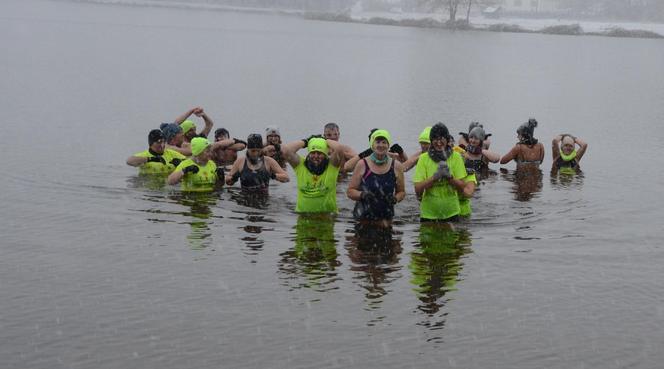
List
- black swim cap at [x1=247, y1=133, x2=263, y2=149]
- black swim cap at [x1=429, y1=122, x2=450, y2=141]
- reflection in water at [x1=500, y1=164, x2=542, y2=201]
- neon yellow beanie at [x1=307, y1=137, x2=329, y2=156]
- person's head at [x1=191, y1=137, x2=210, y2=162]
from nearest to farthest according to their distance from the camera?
black swim cap at [x1=429, y1=122, x2=450, y2=141]
neon yellow beanie at [x1=307, y1=137, x2=329, y2=156]
black swim cap at [x1=247, y1=133, x2=263, y2=149]
person's head at [x1=191, y1=137, x2=210, y2=162]
reflection in water at [x1=500, y1=164, x2=542, y2=201]

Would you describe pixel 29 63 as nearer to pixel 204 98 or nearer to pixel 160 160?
pixel 204 98

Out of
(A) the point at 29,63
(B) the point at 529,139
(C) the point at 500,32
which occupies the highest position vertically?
(C) the point at 500,32

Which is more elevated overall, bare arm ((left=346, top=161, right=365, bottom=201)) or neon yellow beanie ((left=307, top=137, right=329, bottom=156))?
neon yellow beanie ((left=307, top=137, right=329, bottom=156))

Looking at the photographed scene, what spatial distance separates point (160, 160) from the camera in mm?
19594

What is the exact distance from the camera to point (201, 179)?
60.7 feet

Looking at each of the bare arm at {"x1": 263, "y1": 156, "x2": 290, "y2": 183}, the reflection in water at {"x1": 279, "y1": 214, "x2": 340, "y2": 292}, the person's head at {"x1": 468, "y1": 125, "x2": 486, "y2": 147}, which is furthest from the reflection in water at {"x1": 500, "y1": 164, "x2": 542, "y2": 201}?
the reflection in water at {"x1": 279, "y1": 214, "x2": 340, "y2": 292}

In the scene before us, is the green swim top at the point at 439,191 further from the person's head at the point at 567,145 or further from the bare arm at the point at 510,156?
the person's head at the point at 567,145

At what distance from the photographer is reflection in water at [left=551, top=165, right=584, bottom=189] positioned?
22.1m

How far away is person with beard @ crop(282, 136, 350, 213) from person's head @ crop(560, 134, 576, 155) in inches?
334

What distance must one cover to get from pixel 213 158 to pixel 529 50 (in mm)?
73241

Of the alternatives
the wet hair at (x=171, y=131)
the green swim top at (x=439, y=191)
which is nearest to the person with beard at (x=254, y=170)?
the wet hair at (x=171, y=131)

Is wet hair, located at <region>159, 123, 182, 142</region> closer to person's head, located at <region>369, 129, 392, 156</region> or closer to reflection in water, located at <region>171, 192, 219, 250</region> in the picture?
reflection in water, located at <region>171, 192, 219, 250</region>

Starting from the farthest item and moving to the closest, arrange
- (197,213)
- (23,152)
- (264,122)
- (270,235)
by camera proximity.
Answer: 1. (264,122)
2. (23,152)
3. (197,213)
4. (270,235)

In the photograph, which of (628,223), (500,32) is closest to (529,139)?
(628,223)
